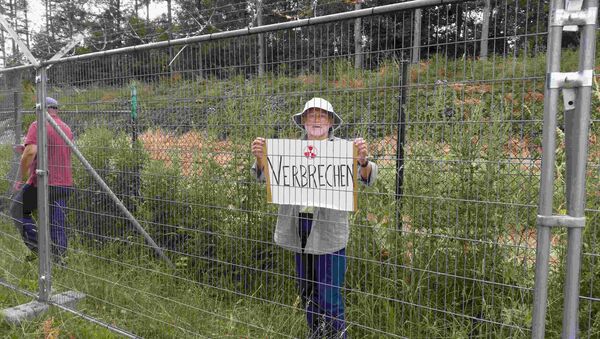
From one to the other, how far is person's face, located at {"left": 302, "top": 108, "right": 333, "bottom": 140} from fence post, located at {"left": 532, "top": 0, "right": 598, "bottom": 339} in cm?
122

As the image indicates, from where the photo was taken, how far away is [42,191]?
4.17 m

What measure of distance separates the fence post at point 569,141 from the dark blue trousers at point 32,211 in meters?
3.78

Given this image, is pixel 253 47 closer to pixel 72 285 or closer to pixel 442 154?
pixel 442 154

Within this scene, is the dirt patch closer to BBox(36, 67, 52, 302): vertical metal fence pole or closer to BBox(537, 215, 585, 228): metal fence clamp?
BBox(36, 67, 52, 302): vertical metal fence pole

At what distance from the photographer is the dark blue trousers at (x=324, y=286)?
3.02 m

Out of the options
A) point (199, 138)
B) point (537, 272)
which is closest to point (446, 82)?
point (537, 272)

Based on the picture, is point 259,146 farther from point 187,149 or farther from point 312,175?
point 187,149

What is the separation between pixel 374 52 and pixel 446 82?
38 cm

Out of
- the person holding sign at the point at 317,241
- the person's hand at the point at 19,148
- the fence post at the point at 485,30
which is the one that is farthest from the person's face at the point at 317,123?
the person's hand at the point at 19,148

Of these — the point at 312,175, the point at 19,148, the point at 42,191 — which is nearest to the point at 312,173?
the point at 312,175

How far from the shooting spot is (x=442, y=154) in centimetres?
265

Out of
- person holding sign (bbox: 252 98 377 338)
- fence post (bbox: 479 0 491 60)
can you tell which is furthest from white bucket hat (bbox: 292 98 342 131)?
fence post (bbox: 479 0 491 60)

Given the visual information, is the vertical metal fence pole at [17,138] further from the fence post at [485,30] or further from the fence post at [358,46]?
the fence post at [485,30]

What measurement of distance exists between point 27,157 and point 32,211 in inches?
28.1
